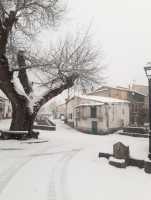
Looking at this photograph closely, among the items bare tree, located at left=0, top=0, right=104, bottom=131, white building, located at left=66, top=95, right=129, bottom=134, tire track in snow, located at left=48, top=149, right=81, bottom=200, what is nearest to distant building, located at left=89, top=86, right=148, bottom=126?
white building, located at left=66, top=95, right=129, bottom=134

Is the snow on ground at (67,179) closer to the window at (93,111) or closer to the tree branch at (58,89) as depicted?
the tree branch at (58,89)

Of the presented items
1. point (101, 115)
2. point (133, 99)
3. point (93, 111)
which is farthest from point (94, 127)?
point (133, 99)

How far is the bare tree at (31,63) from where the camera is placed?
1558 centimetres

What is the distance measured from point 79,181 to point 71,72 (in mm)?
10075

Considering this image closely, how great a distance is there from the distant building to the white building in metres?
2.58

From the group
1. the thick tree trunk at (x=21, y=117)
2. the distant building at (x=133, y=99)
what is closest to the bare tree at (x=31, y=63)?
the thick tree trunk at (x=21, y=117)

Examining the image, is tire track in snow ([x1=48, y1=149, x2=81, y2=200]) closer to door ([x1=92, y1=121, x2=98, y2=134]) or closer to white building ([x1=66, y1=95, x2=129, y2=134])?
white building ([x1=66, y1=95, x2=129, y2=134])

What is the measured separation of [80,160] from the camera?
1091cm

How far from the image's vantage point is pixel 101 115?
35688 millimetres

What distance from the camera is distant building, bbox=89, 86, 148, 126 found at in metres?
40.7

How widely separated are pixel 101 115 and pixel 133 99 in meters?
9.75

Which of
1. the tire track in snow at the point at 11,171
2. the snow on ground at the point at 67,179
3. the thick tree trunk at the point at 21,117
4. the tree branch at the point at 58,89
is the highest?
the tree branch at the point at 58,89

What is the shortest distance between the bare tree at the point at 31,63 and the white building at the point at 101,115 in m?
17.5

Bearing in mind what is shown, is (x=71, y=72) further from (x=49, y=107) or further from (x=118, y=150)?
(x=49, y=107)
